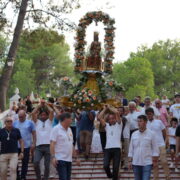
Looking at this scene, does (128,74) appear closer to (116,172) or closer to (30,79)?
(30,79)

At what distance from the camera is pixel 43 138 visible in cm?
1095

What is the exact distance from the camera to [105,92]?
19.3 m

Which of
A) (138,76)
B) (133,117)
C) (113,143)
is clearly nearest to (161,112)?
(133,117)

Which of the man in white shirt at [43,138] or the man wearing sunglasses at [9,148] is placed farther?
the man in white shirt at [43,138]

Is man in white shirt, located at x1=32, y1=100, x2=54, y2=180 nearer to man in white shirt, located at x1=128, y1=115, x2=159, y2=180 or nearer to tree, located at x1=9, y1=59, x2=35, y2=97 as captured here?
man in white shirt, located at x1=128, y1=115, x2=159, y2=180

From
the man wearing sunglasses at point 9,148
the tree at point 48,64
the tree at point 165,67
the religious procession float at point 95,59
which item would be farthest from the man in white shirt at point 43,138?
the tree at point 165,67

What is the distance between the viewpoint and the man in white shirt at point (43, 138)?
1087cm

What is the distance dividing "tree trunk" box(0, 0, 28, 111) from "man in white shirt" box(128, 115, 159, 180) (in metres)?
13.4

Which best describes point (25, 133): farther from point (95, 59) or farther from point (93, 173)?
point (95, 59)

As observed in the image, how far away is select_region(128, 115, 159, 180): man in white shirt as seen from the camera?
856 cm

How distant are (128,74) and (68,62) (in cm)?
943

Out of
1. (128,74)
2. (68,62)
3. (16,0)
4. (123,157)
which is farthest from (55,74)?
(123,157)

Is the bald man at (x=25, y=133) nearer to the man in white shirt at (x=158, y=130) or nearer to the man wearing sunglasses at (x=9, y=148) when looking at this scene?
the man wearing sunglasses at (x=9, y=148)

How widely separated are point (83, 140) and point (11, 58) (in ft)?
30.5
